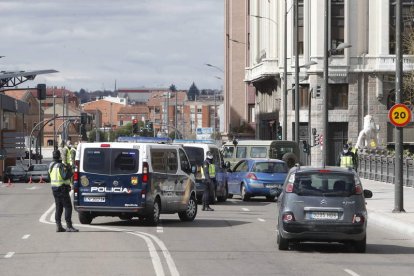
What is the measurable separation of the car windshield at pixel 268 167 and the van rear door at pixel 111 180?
521 inches

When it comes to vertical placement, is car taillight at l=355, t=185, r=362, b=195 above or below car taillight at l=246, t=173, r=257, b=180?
above

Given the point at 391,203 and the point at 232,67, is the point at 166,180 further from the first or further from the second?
the point at 232,67

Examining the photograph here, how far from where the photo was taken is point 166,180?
26234 mm

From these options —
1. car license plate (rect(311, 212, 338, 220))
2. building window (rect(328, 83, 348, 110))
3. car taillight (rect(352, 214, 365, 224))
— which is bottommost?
car taillight (rect(352, 214, 365, 224))

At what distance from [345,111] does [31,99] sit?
116 metres

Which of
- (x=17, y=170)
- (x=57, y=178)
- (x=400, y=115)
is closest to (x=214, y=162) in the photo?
(x=400, y=115)

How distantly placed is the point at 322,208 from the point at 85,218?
8377 millimetres

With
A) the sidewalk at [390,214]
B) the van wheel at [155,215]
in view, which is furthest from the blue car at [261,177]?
the van wheel at [155,215]

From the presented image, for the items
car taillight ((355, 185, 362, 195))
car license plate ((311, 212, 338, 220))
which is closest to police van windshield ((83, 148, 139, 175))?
car license plate ((311, 212, 338, 220))

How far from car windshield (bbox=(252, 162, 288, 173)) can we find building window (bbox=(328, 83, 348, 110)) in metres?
38.2

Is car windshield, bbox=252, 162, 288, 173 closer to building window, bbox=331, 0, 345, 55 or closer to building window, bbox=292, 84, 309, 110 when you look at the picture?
building window, bbox=331, 0, 345, 55

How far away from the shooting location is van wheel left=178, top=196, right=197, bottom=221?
2747 cm

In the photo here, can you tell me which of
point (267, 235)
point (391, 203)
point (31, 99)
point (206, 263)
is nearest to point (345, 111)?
point (391, 203)

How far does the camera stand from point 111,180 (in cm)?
2517
